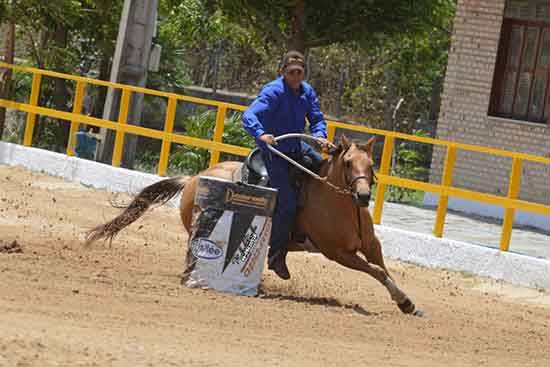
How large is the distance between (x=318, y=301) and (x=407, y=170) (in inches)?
456

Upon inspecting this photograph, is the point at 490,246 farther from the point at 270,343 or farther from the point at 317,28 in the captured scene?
the point at 317,28

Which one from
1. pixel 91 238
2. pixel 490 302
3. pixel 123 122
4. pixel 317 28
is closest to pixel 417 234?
pixel 490 302

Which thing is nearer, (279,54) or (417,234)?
(417,234)

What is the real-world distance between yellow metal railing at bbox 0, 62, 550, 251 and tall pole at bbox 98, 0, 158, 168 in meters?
0.54

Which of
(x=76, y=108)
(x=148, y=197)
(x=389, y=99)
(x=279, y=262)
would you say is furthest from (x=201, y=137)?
(x=389, y=99)

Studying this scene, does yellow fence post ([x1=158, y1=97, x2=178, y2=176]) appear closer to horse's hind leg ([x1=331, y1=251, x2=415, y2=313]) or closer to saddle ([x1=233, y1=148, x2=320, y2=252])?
saddle ([x1=233, y1=148, x2=320, y2=252])

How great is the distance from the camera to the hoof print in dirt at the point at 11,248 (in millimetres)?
10211

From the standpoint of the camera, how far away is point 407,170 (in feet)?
69.5

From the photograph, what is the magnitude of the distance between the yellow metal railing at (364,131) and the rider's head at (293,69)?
3.10 m

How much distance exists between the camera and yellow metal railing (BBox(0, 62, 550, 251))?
1215cm

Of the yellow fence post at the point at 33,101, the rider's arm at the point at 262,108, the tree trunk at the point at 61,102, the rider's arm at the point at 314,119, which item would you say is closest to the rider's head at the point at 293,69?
the rider's arm at the point at 262,108

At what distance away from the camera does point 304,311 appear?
356 inches

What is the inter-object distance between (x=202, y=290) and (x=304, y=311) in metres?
0.95

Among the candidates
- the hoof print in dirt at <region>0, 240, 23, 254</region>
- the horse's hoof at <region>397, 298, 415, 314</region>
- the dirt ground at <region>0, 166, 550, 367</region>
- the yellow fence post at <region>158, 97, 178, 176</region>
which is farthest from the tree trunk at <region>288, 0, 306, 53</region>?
the horse's hoof at <region>397, 298, 415, 314</region>
